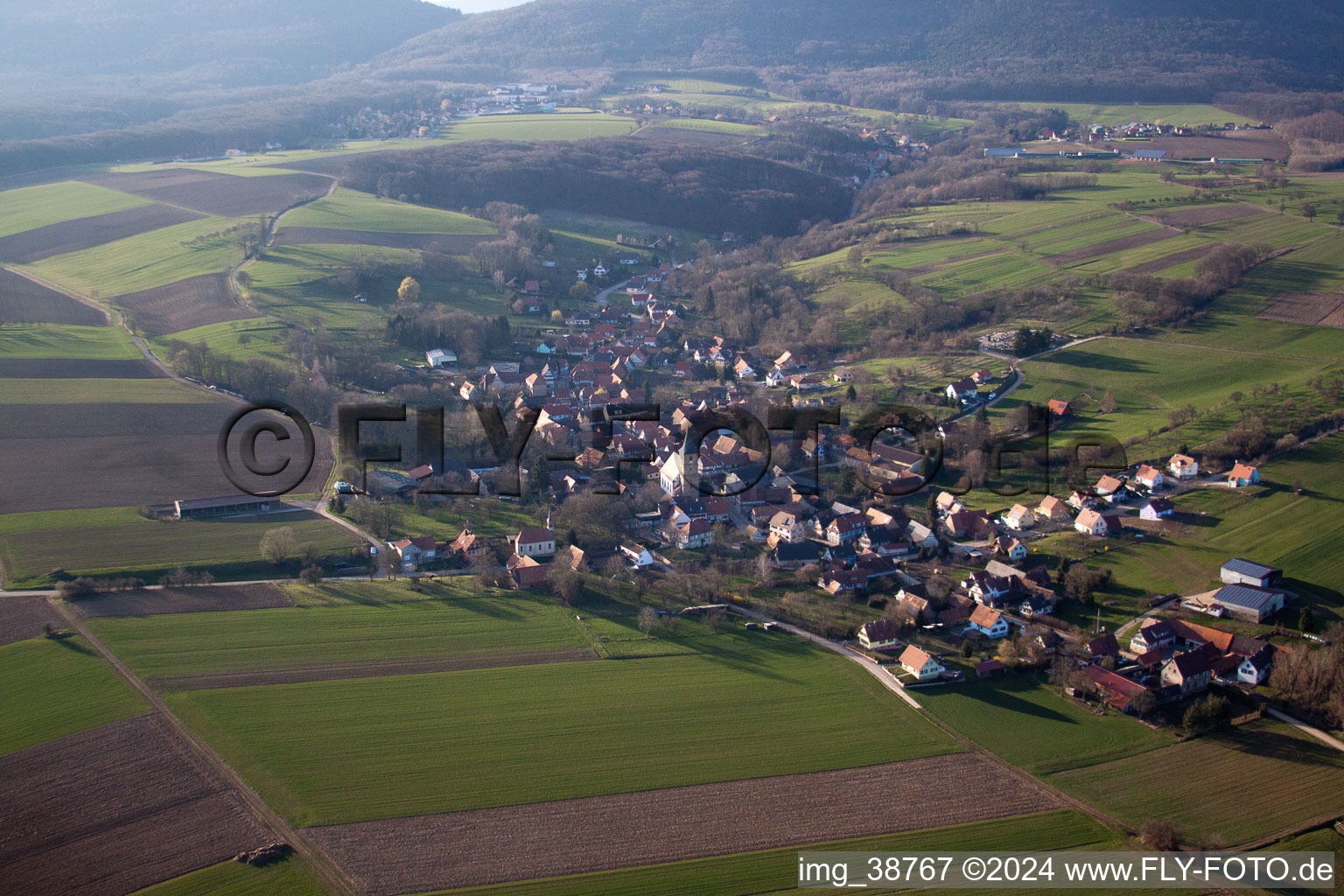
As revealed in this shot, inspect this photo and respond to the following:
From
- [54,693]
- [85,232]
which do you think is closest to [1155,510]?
[54,693]

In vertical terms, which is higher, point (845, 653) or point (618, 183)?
point (618, 183)

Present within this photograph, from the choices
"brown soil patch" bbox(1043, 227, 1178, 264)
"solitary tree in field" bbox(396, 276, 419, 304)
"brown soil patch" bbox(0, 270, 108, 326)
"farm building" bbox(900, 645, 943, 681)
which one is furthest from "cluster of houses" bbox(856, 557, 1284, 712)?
"brown soil patch" bbox(0, 270, 108, 326)

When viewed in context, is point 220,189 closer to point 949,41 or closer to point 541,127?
point 541,127

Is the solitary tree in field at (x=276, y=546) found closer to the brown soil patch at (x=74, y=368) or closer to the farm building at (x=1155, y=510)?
the brown soil patch at (x=74, y=368)

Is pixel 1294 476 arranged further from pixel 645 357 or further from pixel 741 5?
pixel 741 5

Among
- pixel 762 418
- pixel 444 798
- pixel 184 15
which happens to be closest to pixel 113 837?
pixel 444 798

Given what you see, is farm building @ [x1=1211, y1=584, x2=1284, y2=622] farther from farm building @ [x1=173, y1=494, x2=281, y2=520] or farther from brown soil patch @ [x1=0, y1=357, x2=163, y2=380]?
brown soil patch @ [x1=0, y1=357, x2=163, y2=380]
